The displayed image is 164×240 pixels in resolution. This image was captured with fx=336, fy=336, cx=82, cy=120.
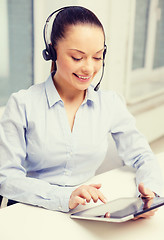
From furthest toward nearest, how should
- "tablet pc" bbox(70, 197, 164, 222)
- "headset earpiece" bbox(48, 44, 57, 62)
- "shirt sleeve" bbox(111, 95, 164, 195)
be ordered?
1. "shirt sleeve" bbox(111, 95, 164, 195)
2. "headset earpiece" bbox(48, 44, 57, 62)
3. "tablet pc" bbox(70, 197, 164, 222)

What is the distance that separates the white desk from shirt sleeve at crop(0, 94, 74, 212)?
32 millimetres

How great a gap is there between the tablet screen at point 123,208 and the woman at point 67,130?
4 cm

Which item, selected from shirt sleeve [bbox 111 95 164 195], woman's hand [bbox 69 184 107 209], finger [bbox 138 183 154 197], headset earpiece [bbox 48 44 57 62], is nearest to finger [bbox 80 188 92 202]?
woman's hand [bbox 69 184 107 209]

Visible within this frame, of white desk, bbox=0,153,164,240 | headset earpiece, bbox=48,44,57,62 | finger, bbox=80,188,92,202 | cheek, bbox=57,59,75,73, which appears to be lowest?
white desk, bbox=0,153,164,240

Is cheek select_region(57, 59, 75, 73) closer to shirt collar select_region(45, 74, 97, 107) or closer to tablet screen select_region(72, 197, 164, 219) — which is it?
shirt collar select_region(45, 74, 97, 107)

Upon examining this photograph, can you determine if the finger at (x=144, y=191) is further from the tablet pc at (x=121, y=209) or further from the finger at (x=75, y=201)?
the finger at (x=75, y=201)

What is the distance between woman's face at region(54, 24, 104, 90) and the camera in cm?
99

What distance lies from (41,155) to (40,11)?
117 cm

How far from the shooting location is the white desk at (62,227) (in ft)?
2.57

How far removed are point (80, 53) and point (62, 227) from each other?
49 cm

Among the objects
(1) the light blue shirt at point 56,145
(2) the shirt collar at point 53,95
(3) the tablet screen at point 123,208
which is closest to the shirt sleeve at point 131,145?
(1) the light blue shirt at point 56,145

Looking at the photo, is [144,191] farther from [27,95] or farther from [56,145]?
[27,95]

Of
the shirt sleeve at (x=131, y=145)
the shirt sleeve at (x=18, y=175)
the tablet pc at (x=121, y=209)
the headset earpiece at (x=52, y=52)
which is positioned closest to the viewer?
the tablet pc at (x=121, y=209)

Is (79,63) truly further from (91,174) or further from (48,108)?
(91,174)
